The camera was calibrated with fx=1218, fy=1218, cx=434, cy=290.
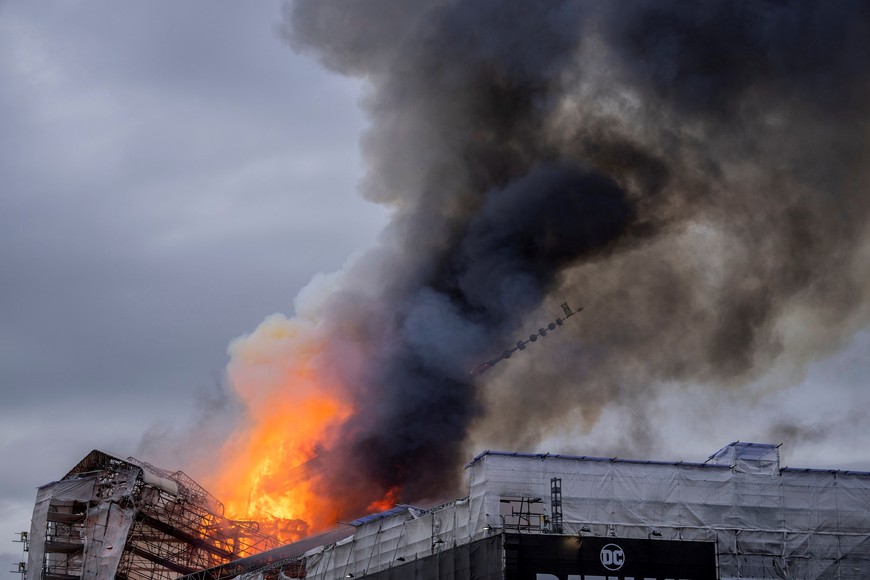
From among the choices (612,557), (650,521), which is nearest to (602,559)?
(612,557)

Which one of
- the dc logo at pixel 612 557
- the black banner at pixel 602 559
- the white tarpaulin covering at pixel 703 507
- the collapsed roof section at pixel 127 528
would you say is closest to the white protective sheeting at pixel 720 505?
the white tarpaulin covering at pixel 703 507

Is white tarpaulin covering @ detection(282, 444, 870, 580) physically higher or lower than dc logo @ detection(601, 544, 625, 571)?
higher

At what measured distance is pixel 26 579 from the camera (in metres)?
111

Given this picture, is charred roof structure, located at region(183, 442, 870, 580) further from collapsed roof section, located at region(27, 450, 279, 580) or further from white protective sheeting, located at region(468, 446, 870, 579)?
collapsed roof section, located at region(27, 450, 279, 580)

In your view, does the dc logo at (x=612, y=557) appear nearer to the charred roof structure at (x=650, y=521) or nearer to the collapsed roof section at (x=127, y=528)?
the charred roof structure at (x=650, y=521)

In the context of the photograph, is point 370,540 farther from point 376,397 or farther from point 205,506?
point 205,506

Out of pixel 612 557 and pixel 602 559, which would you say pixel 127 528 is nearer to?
pixel 602 559

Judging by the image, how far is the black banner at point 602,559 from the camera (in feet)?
228

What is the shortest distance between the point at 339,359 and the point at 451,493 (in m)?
15.8

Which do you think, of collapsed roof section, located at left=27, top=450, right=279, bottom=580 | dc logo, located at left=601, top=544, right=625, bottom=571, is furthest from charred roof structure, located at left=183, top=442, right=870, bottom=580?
collapsed roof section, located at left=27, top=450, right=279, bottom=580

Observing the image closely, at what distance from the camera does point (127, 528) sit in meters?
109

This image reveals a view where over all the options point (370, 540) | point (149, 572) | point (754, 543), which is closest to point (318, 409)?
point (149, 572)

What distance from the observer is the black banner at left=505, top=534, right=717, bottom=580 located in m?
69.4

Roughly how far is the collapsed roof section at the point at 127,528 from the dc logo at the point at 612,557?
4913cm
